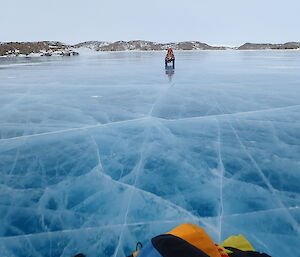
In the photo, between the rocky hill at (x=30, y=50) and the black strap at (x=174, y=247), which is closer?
the black strap at (x=174, y=247)

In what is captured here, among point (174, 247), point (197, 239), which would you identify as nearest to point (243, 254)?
point (197, 239)

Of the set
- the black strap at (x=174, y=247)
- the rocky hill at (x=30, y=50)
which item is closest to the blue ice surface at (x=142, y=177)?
the black strap at (x=174, y=247)

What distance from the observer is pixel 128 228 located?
7.81 ft

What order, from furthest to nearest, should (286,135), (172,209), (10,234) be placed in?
1. (286,135)
2. (172,209)
3. (10,234)

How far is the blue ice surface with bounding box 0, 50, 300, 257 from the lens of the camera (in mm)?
2316

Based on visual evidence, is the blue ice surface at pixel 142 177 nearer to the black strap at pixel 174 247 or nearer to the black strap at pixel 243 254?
the black strap at pixel 243 254

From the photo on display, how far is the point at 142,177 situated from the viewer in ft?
10.5

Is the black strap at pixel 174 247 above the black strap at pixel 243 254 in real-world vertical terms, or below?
above

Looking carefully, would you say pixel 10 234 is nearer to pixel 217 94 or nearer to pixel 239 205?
pixel 239 205

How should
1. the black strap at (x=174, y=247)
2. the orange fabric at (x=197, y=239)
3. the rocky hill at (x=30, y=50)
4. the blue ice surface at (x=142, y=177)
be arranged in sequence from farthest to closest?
1. the rocky hill at (x=30, y=50)
2. the blue ice surface at (x=142, y=177)
3. the orange fabric at (x=197, y=239)
4. the black strap at (x=174, y=247)

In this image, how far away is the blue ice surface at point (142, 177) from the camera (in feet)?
7.60

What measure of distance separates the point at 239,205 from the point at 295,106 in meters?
4.50

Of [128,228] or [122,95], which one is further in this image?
[122,95]

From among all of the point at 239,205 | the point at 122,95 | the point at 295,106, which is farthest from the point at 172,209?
the point at 122,95
